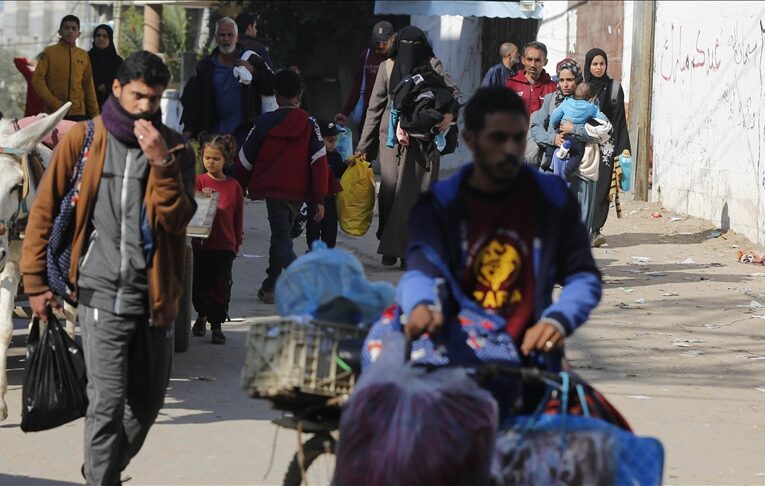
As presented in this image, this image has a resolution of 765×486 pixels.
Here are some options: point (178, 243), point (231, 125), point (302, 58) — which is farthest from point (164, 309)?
point (302, 58)

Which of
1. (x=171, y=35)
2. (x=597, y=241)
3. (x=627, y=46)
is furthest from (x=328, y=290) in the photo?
(x=171, y=35)

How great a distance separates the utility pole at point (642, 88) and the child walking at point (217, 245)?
10.5 m

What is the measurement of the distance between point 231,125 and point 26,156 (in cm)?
534

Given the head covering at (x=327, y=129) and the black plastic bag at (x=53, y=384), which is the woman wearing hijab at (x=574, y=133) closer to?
the head covering at (x=327, y=129)

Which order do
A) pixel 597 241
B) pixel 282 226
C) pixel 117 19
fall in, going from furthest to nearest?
pixel 117 19, pixel 597 241, pixel 282 226

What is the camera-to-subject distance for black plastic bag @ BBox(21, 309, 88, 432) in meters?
5.95

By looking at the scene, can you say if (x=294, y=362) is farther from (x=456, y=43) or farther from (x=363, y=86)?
(x=456, y=43)

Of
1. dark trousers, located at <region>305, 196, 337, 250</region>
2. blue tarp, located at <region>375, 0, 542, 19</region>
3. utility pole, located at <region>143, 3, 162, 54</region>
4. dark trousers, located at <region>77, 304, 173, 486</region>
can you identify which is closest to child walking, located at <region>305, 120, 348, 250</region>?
dark trousers, located at <region>305, 196, 337, 250</region>

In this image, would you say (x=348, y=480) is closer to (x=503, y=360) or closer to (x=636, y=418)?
(x=503, y=360)

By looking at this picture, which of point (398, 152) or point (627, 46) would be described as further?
point (627, 46)

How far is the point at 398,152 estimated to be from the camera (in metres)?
12.7

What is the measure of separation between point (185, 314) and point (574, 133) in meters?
5.59

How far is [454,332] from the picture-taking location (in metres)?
4.24

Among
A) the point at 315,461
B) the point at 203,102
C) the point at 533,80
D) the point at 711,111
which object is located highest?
the point at 533,80
